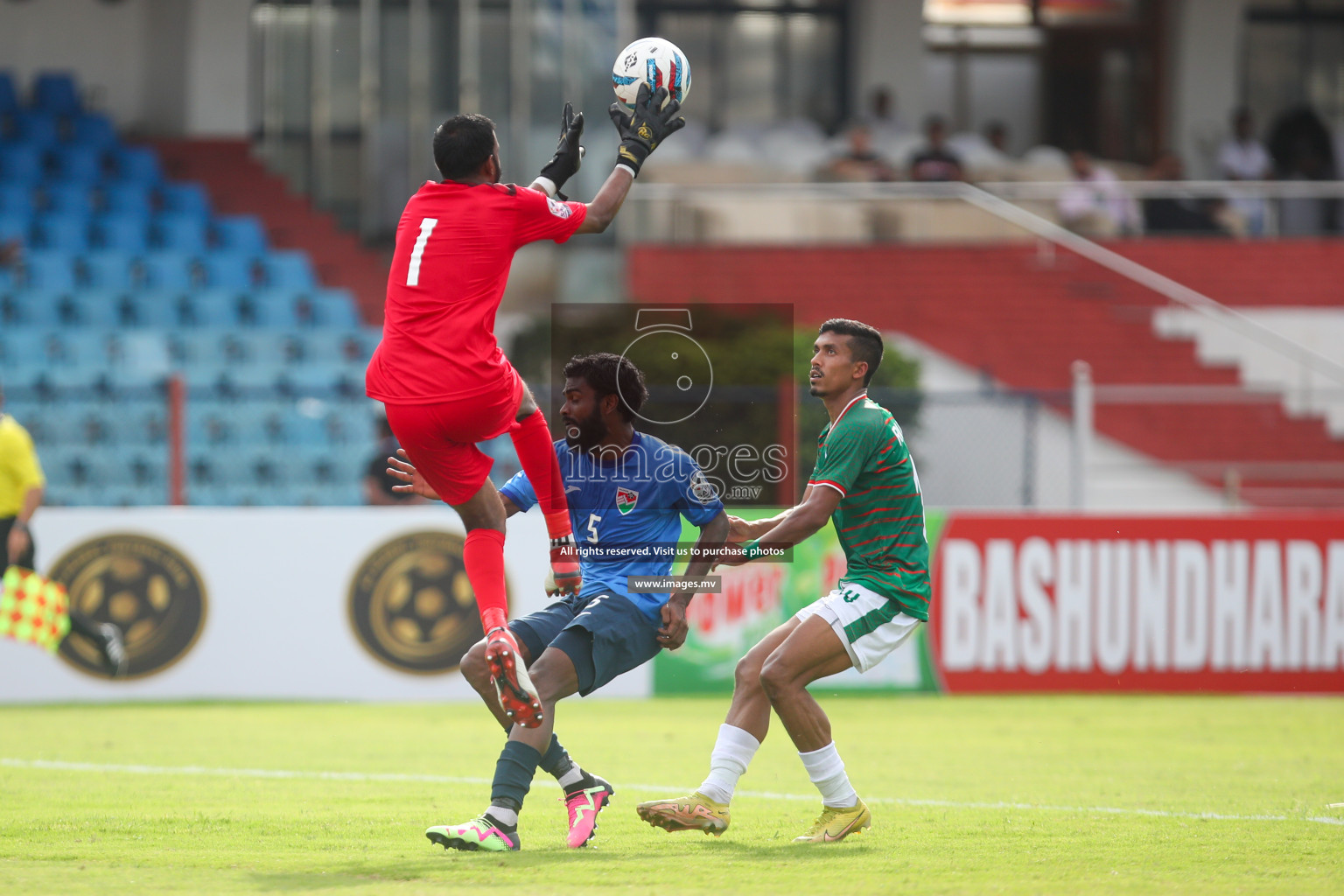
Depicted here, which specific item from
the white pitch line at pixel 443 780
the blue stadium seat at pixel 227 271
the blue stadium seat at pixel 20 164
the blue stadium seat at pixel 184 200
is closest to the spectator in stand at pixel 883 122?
the blue stadium seat at pixel 227 271

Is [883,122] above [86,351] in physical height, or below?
above

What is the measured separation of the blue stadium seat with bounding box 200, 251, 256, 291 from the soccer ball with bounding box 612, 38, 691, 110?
525 inches

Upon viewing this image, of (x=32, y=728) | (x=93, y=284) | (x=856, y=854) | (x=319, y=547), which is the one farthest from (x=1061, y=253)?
(x=856, y=854)

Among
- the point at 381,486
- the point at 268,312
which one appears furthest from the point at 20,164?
the point at 381,486

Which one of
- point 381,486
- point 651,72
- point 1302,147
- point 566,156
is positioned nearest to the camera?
point 566,156

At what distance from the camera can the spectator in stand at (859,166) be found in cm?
1995

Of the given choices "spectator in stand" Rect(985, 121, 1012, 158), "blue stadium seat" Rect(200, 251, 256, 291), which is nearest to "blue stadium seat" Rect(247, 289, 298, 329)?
"blue stadium seat" Rect(200, 251, 256, 291)

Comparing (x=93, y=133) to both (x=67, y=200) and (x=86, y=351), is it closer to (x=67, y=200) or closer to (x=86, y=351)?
(x=67, y=200)

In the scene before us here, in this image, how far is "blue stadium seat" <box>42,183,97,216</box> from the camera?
19656mm

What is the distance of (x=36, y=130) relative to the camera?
20.7 metres

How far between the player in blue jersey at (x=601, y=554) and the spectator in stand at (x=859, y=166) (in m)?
13.6

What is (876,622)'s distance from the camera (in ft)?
21.5

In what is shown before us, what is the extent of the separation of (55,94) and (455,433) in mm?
17558

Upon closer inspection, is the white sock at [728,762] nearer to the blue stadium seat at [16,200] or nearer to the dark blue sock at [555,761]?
the dark blue sock at [555,761]
